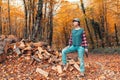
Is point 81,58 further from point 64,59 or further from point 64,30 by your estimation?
point 64,30

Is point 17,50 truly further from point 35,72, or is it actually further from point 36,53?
point 35,72

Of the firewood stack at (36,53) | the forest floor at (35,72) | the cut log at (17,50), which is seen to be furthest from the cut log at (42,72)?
the cut log at (17,50)

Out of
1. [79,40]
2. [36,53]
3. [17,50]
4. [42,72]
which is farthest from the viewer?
[17,50]

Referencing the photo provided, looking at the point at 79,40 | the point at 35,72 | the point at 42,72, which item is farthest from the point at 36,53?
the point at 79,40

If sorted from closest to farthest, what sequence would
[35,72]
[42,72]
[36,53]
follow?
[42,72], [35,72], [36,53]

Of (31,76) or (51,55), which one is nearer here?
(31,76)

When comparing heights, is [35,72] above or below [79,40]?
below

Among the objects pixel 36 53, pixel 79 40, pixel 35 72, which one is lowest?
pixel 35 72

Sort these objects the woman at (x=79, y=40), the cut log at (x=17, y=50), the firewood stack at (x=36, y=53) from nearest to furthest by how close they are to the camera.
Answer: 1. the woman at (x=79, y=40)
2. the firewood stack at (x=36, y=53)
3. the cut log at (x=17, y=50)

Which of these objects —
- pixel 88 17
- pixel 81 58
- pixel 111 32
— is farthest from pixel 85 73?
pixel 111 32

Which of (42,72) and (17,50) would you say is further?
(17,50)

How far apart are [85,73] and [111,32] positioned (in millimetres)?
35196

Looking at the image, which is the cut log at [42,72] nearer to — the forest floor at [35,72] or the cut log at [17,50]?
the forest floor at [35,72]

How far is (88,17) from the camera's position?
37.0 metres
